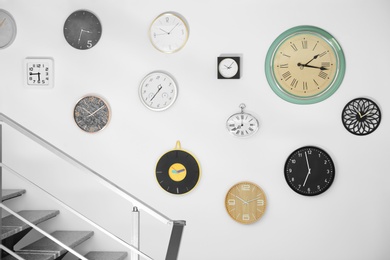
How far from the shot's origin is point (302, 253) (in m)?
3.77

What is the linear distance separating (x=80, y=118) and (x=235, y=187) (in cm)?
134

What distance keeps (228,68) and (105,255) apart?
1738mm

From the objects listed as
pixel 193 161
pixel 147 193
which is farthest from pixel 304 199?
pixel 147 193

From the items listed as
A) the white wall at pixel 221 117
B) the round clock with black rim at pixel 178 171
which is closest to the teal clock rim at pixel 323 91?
the white wall at pixel 221 117

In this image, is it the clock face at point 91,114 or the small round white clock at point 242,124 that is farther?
the clock face at point 91,114

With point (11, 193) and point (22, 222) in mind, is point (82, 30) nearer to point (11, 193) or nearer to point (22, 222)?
point (11, 193)

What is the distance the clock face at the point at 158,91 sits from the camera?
3816 mm

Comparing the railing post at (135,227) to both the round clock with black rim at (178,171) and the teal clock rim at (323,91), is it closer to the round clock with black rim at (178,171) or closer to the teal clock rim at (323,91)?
the round clock with black rim at (178,171)

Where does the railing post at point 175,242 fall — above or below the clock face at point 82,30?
below

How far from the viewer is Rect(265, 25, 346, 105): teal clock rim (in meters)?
3.68

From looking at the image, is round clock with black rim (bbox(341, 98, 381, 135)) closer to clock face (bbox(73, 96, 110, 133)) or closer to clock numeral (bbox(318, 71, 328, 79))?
clock numeral (bbox(318, 71, 328, 79))

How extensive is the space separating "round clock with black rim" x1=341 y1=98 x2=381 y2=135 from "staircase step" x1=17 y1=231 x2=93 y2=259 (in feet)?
7.13

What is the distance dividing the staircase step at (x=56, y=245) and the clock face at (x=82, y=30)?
1465 mm

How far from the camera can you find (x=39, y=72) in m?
3.93
